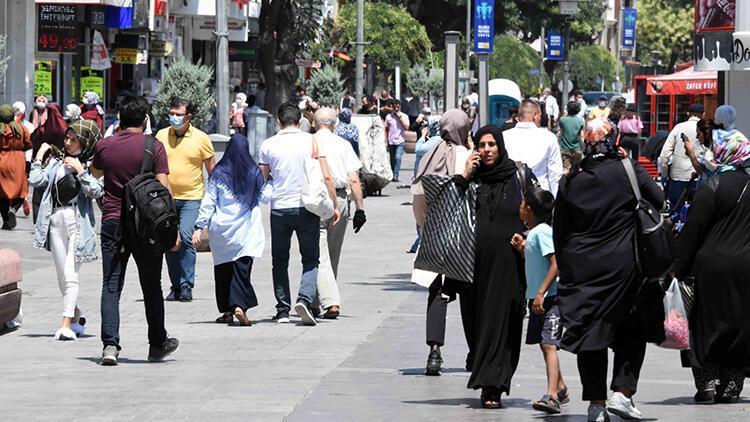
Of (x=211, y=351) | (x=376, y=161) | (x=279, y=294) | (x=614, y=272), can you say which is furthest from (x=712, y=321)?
(x=376, y=161)

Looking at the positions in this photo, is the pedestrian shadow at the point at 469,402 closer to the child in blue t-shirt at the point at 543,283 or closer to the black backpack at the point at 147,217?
the child in blue t-shirt at the point at 543,283

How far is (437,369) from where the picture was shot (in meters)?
10.5

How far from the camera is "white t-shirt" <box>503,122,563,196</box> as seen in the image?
14.0m

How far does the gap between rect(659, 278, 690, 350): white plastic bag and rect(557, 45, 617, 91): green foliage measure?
91469 mm

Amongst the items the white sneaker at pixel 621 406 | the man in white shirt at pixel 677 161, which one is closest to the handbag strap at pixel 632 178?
the white sneaker at pixel 621 406

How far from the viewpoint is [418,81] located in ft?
190

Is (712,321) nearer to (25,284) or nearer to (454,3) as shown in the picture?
(25,284)

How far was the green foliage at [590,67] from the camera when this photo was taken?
10262cm

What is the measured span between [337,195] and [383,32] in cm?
4422

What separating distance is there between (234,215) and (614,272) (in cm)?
528

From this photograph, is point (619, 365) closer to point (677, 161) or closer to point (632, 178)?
point (632, 178)

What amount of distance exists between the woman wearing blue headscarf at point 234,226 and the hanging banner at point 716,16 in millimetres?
8774

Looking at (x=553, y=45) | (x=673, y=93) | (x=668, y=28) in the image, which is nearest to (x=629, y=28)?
(x=668, y=28)

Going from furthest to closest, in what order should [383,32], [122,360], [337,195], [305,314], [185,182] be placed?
[383,32]
[185,182]
[337,195]
[305,314]
[122,360]
